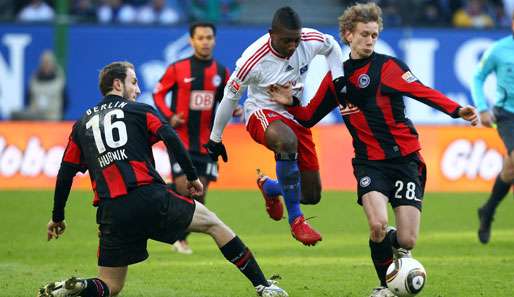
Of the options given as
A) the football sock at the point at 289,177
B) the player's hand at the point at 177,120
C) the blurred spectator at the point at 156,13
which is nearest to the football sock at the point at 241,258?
the football sock at the point at 289,177

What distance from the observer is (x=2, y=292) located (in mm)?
8984

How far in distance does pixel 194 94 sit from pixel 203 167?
865mm

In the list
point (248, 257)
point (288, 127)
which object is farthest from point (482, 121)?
point (248, 257)

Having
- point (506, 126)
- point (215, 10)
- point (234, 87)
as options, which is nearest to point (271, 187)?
point (234, 87)

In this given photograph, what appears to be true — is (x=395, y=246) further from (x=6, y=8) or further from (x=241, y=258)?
(x=6, y=8)

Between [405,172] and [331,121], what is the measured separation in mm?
14384

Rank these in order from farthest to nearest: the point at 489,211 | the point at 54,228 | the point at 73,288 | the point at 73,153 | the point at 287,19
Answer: the point at 489,211, the point at 287,19, the point at 54,228, the point at 73,153, the point at 73,288

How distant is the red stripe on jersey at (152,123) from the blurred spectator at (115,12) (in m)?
15.5

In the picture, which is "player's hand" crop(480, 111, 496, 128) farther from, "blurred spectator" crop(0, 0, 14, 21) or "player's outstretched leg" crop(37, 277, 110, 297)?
"blurred spectator" crop(0, 0, 14, 21)

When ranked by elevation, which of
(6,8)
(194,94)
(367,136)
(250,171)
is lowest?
A: (250,171)

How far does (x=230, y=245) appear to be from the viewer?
833cm

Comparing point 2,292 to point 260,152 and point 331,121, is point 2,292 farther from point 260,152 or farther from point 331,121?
point 331,121

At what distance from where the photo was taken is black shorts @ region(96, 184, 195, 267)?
310 inches

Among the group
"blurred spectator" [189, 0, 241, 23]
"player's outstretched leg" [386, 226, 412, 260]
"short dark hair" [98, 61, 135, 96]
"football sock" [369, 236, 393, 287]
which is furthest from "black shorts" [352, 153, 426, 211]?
"blurred spectator" [189, 0, 241, 23]
